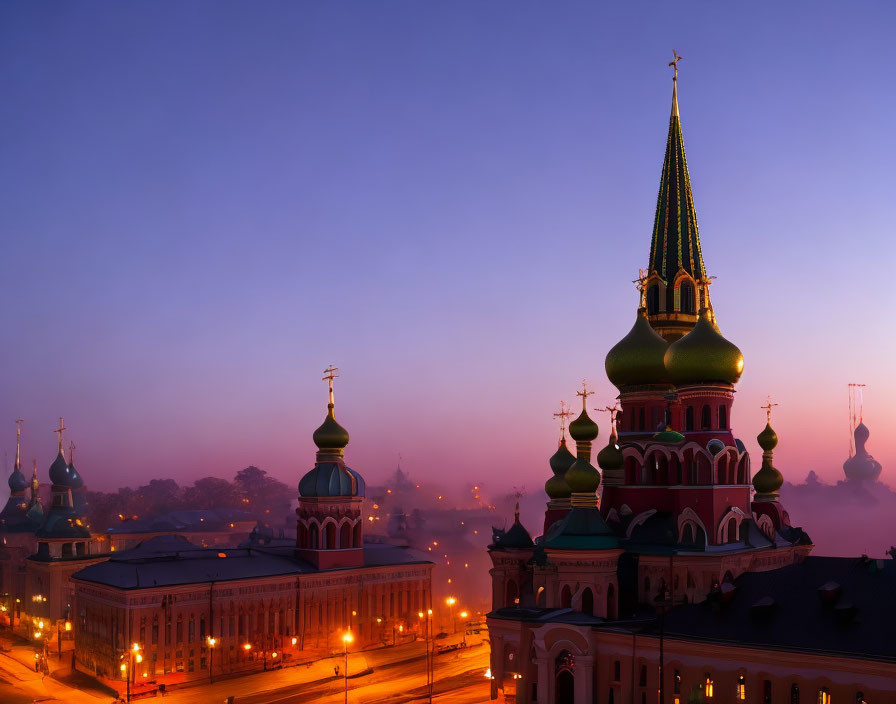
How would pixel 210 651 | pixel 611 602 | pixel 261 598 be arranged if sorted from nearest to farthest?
pixel 611 602, pixel 210 651, pixel 261 598

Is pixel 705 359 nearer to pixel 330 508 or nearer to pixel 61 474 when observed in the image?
pixel 330 508

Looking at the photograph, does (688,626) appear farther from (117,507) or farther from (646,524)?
(117,507)

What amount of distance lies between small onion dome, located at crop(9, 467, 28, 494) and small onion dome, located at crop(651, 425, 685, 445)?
268 feet

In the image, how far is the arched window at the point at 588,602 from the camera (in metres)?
46.4

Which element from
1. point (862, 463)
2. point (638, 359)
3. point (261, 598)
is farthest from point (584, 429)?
point (862, 463)

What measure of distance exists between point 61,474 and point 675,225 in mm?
60927

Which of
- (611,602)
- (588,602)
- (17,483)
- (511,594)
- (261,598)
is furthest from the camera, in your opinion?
(17,483)

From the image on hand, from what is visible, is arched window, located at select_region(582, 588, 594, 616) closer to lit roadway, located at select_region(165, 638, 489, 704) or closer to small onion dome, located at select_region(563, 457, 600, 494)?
small onion dome, located at select_region(563, 457, 600, 494)

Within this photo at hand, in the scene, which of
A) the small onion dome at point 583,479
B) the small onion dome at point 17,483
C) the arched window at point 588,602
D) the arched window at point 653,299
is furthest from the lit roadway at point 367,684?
the small onion dome at point 17,483

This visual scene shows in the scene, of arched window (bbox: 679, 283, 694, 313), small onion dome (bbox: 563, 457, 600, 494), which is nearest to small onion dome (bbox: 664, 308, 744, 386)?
small onion dome (bbox: 563, 457, 600, 494)

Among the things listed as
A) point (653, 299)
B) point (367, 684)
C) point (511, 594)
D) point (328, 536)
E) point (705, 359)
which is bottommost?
point (367, 684)

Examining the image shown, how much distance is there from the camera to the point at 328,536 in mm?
66188

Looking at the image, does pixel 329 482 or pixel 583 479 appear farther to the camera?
pixel 329 482

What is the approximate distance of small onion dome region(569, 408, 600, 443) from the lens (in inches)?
2355
